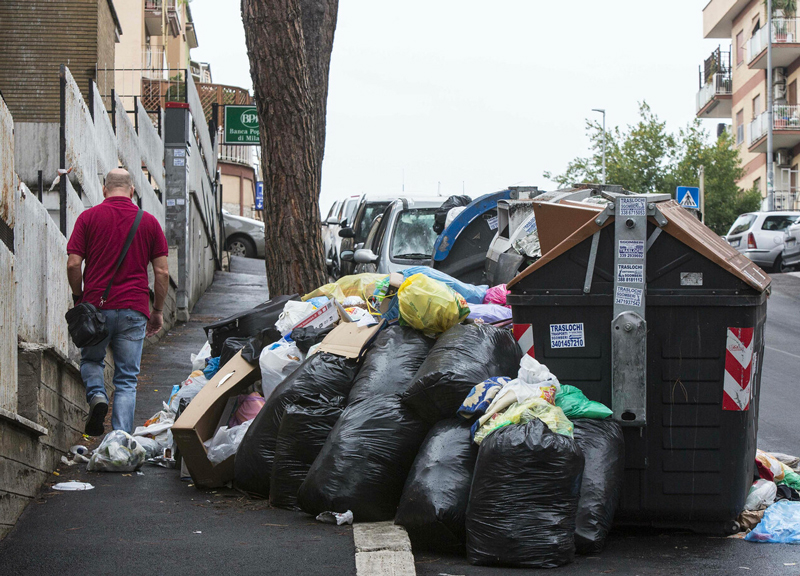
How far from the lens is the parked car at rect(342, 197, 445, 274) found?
12430mm

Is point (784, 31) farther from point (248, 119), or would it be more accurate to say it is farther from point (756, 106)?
point (248, 119)

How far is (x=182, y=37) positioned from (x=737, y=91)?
25.0m

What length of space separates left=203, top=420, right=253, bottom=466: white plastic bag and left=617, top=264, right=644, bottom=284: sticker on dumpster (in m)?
2.25

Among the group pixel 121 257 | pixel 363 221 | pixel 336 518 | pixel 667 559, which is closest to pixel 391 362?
pixel 336 518

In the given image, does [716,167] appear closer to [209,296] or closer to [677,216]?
[209,296]

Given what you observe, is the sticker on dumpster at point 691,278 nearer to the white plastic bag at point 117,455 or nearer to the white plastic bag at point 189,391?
the white plastic bag at point 189,391

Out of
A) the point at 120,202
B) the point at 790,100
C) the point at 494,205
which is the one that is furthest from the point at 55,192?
the point at 790,100

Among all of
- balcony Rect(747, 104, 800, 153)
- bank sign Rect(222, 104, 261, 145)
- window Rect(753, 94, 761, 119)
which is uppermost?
window Rect(753, 94, 761, 119)

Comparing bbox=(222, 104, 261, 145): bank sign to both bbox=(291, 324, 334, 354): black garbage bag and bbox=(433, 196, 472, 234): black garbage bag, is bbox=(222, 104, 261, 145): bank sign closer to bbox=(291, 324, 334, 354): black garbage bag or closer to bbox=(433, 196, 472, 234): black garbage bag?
bbox=(433, 196, 472, 234): black garbage bag

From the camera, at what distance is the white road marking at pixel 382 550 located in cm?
400

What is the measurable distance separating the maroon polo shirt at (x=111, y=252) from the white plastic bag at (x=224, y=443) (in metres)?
1.20

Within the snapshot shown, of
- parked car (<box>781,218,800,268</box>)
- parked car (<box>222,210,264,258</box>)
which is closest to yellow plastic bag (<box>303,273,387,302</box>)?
parked car (<box>222,210,264,258</box>)

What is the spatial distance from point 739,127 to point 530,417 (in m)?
42.7

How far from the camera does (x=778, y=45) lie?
120ft
